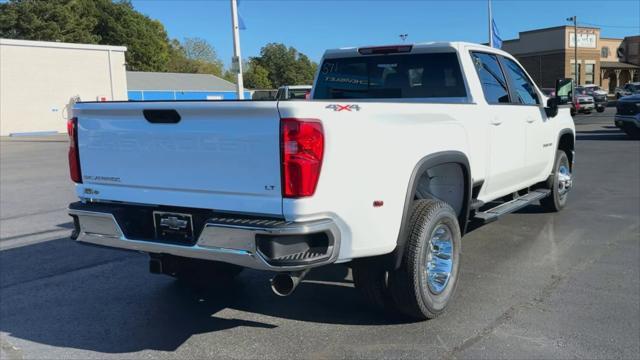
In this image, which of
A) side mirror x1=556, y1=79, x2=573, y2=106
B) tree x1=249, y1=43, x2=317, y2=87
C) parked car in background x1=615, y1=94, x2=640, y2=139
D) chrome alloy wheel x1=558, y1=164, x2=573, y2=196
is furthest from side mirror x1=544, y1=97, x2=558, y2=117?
tree x1=249, y1=43, x2=317, y2=87

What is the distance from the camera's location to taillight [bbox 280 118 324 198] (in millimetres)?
3262

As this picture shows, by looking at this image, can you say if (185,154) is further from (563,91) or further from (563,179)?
(563,179)

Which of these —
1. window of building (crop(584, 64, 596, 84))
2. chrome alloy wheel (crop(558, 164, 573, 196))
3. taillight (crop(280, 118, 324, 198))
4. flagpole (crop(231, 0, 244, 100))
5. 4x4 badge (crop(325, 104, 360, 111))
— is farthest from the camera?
window of building (crop(584, 64, 596, 84))

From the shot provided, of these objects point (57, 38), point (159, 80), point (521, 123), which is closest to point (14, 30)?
point (57, 38)

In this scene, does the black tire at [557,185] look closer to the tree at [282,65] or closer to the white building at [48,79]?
the white building at [48,79]

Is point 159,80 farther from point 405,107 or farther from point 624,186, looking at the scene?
point 405,107

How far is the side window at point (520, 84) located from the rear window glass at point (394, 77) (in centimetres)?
103

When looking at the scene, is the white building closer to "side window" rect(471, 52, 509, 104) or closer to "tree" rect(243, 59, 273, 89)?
"side window" rect(471, 52, 509, 104)

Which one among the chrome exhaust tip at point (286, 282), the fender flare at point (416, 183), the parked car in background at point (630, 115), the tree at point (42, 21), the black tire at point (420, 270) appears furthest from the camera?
the tree at point (42, 21)

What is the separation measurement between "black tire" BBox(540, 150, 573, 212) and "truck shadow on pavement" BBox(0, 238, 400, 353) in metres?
3.47

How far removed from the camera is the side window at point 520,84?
6.32m

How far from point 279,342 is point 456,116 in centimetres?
218

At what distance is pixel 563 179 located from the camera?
7.84 meters

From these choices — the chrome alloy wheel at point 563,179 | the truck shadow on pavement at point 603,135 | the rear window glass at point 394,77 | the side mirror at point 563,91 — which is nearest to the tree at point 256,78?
the truck shadow on pavement at point 603,135
